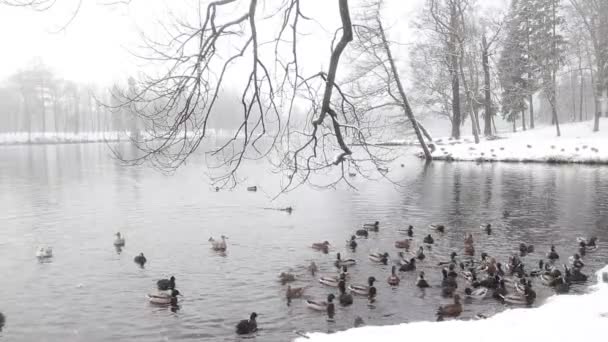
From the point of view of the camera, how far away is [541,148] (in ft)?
141

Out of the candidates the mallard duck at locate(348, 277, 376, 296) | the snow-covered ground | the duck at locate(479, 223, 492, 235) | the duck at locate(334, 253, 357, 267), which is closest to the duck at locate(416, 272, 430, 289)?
the mallard duck at locate(348, 277, 376, 296)

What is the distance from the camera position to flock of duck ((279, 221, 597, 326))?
11.8 m

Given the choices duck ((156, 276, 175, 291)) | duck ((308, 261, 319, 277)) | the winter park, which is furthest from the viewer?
duck ((308, 261, 319, 277))

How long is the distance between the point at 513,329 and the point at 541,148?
38.4m

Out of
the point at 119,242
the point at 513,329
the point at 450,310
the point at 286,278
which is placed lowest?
the point at 450,310

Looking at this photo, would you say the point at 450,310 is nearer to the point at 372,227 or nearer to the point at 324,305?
the point at 324,305

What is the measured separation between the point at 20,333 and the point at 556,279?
12010 mm

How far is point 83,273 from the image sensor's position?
45.8 feet

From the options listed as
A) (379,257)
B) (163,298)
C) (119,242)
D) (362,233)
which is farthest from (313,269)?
(119,242)

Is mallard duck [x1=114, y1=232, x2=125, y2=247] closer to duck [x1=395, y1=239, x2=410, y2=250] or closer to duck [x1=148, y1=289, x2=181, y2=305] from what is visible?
duck [x1=148, y1=289, x2=181, y2=305]

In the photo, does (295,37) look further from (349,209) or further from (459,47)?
(459,47)

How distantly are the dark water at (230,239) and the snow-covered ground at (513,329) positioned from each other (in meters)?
1.53

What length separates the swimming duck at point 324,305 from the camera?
11.2 metres

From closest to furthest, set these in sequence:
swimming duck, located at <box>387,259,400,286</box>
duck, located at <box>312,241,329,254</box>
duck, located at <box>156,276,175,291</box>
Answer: duck, located at <box>156,276,175,291</box> < swimming duck, located at <box>387,259,400,286</box> < duck, located at <box>312,241,329,254</box>
